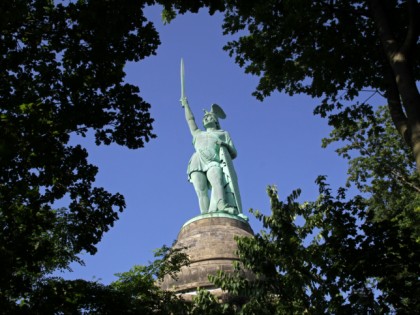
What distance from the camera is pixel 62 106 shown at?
6797 millimetres

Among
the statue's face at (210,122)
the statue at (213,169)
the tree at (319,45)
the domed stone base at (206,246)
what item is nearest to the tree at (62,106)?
the tree at (319,45)

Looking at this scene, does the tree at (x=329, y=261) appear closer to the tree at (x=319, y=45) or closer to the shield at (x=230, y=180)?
the tree at (x=319, y=45)

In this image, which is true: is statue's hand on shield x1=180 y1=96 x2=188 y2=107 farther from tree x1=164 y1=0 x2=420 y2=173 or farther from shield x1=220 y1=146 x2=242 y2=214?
tree x1=164 y1=0 x2=420 y2=173

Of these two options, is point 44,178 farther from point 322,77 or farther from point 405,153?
point 405,153

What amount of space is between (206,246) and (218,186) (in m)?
3.00

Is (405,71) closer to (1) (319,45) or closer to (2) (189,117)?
(1) (319,45)

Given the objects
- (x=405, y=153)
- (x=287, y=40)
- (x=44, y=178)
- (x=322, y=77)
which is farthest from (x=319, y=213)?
(x=405, y=153)

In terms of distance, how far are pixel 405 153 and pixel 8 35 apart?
15205 millimetres

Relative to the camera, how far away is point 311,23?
8.59 meters

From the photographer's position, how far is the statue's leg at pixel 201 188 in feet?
50.5

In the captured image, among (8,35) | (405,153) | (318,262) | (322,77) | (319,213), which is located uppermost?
(405,153)

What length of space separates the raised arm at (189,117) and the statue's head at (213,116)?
1.25ft

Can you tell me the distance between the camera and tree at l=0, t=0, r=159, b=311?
635cm

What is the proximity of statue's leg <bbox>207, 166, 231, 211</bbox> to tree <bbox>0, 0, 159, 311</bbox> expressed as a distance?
7830mm
